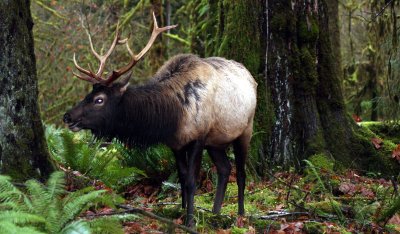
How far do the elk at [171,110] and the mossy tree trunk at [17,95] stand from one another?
0.47 m

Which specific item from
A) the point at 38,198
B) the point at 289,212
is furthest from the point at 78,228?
the point at 289,212

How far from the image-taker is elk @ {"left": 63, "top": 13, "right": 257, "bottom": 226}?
6.94m

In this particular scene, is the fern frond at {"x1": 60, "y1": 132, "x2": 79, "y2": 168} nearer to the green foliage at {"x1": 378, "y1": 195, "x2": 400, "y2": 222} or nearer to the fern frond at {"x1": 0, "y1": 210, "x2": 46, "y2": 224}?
the green foliage at {"x1": 378, "y1": 195, "x2": 400, "y2": 222}

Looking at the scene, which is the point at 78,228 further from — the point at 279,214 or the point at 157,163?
the point at 157,163

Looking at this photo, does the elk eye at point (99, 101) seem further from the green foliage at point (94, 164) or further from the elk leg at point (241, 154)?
the elk leg at point (241, 154)

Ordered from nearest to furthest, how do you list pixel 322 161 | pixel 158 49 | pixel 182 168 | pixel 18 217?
pixel 18 217 → pixel 182 168 → pixel 322 161 → pixel 158 49

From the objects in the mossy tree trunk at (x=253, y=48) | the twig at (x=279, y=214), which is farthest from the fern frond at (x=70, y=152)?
the twig at (x=279, y=214)

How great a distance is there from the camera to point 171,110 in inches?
277

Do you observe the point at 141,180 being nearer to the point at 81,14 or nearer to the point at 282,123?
the point at 282,123

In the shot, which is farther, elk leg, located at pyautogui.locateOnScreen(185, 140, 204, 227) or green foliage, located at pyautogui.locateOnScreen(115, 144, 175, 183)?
green foliage, located at pyautogui.locateOnScreen(115, 144, 175, 183)

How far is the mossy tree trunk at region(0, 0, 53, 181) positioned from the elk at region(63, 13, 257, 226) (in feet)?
1.53

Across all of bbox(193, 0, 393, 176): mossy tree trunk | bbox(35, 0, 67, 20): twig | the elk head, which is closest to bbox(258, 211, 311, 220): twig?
the elk head

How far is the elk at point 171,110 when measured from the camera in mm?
6941

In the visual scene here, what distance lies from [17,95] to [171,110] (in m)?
1.62
